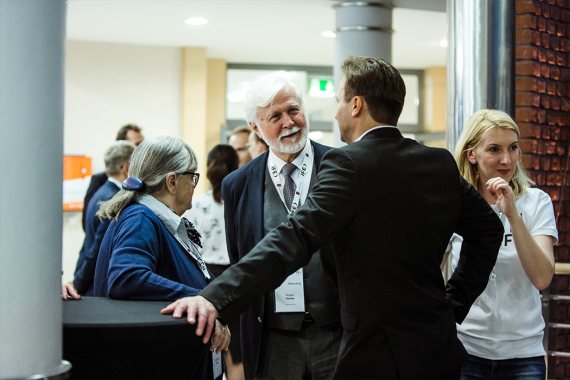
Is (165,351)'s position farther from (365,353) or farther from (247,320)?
(247,320)

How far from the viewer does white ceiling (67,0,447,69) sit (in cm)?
886

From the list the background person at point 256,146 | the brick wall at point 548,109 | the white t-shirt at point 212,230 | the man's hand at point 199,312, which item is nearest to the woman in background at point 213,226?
the white t-shirt at point 212,230

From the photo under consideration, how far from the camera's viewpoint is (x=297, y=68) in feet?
41.2

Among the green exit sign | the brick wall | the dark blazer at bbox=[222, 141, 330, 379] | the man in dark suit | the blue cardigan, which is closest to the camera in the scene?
the man in dark suit

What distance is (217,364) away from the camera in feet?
8.68

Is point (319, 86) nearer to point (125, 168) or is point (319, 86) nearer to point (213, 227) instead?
point (125, 168)

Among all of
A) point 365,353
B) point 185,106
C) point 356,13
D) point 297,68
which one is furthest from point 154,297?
point 297,68

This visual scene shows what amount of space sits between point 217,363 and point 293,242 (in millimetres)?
628

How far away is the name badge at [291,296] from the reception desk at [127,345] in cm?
82

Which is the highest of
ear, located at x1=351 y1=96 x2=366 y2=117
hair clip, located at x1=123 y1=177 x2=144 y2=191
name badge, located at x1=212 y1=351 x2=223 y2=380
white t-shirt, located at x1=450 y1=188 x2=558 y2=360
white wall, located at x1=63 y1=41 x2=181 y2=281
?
white wall, located at x1=63 y1=41 x2=181 y2=281

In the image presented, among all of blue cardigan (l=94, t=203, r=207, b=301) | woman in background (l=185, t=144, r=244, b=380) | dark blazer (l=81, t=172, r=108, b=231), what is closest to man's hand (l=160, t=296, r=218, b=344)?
blue cardigan (l=94, t=203, r=207, b=301)

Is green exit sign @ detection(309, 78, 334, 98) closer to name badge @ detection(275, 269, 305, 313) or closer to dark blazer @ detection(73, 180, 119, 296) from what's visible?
dark blazer @ detection(73, 180, 119, 296)

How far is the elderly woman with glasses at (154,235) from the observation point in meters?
2.42

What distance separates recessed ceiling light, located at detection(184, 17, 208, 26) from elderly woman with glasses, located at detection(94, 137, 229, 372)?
6845 millimetres
